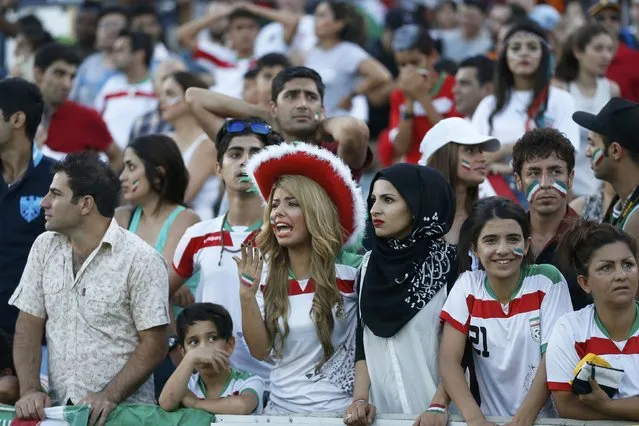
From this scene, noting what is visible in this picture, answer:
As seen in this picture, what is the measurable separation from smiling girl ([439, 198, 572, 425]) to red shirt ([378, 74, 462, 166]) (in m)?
3.50

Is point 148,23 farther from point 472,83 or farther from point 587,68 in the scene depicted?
point 587,68

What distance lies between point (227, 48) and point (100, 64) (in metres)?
1.33

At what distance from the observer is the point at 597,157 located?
6801 mm

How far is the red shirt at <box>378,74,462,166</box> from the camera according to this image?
9695mm

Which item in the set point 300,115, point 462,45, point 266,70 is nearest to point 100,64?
point 266,70

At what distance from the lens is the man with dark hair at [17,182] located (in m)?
7.32

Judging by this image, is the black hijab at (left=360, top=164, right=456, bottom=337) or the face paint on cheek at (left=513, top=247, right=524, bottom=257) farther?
the black hijab at (left=360, top=164, right=456, bottom=337)

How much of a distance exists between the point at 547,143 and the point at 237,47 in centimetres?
640

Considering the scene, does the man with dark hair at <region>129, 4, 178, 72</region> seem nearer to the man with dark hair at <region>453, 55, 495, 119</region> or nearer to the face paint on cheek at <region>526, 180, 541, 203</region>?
the man with dark hair at <region>453, 55, 495, 119</region>

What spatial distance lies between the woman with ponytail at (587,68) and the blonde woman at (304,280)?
3.76 meters

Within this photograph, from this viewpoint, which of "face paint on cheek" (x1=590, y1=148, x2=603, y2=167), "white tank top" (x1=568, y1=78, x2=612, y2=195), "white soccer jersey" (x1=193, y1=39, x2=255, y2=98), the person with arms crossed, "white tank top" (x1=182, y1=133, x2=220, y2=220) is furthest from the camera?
"white soccer jersey" (x1=193, y1=39, x2=255, y2=98)

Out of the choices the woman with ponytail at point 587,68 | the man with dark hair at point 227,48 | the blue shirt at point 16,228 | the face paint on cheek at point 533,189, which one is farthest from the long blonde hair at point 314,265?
the man with dark hair at point 227,48

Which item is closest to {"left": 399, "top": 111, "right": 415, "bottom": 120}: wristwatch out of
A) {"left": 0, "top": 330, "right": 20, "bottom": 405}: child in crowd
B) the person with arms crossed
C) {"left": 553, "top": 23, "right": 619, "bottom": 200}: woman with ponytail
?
{"left": 553, "top": 23, "right": 619, "bottom": 200}: woman with ponytail

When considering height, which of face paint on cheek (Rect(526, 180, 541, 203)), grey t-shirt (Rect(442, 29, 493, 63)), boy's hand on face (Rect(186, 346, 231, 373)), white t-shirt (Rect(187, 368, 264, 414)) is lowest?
white t-shirt (Rect(187, 368, 264, 414))
